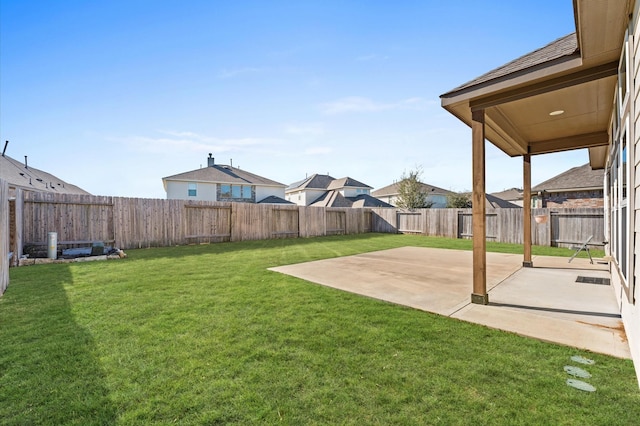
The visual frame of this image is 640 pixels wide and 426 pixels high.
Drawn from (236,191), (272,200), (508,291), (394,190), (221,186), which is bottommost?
(508,291)

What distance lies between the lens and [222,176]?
80.4 ft

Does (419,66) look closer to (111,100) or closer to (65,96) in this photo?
(111,100)

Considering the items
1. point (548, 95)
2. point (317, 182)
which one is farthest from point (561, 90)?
point (317, 182)

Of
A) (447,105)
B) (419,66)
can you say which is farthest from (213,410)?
(419,66)

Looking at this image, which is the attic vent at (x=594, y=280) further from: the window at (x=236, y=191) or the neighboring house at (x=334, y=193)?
the neighboring house at (x=334, y=193)

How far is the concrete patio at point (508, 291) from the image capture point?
3023 mm

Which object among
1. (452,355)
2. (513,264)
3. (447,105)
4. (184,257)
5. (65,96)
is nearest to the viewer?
(452,355)

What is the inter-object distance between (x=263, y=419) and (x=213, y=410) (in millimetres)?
337

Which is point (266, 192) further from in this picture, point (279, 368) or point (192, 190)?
point (279, 368)

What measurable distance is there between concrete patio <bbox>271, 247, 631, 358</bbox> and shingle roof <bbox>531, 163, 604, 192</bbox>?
12.0 m

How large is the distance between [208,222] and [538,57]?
468 inches

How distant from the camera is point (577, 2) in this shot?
2246 mm

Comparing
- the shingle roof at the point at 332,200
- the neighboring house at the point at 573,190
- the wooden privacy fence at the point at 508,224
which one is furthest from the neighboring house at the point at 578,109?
the shingle roof at the point at 332,200

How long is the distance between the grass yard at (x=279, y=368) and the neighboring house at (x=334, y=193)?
26788 millimetres
